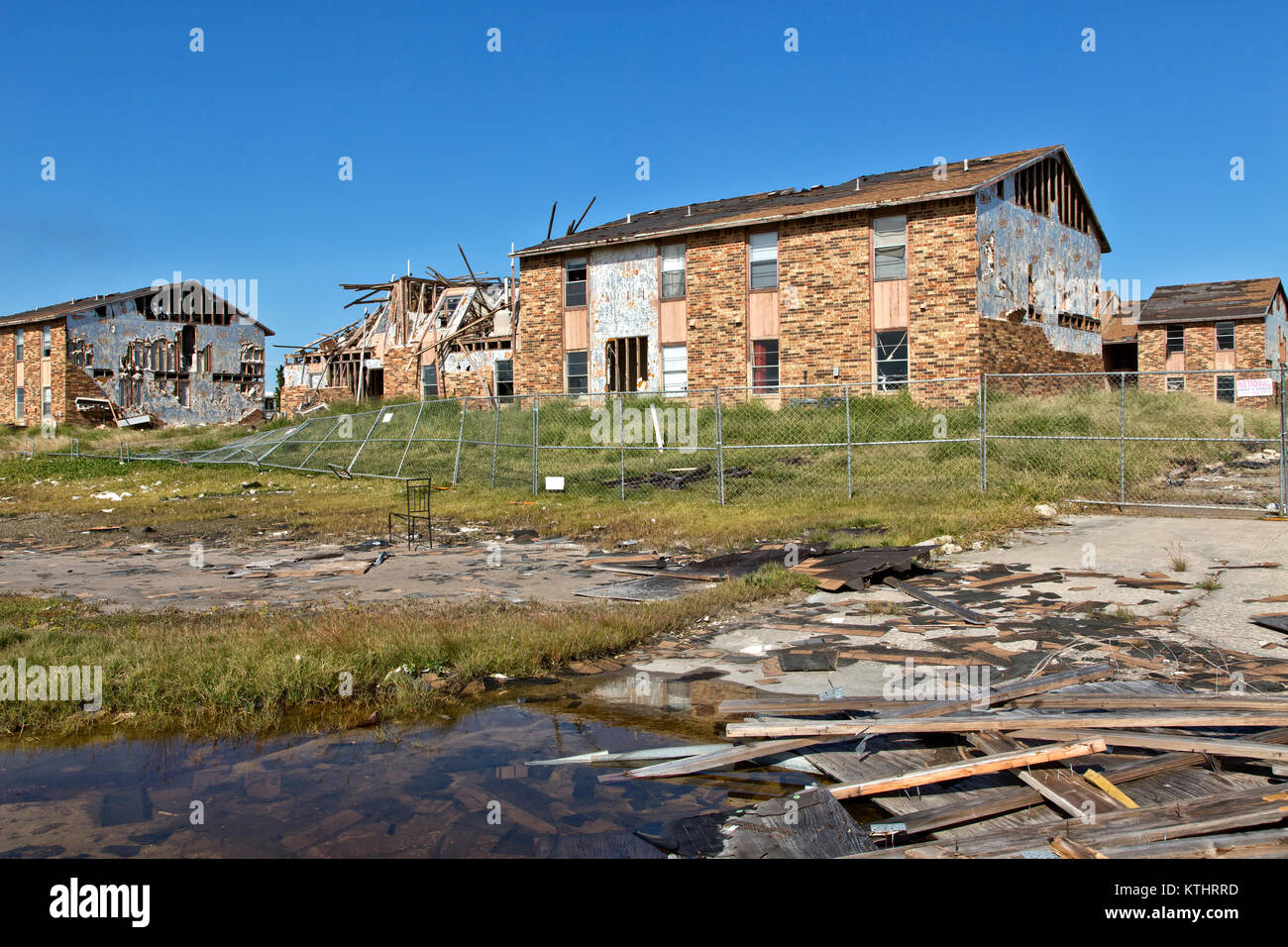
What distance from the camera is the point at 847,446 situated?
1494 centimetres

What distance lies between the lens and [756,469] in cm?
1708

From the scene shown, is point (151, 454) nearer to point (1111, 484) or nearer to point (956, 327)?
point (956, 327)

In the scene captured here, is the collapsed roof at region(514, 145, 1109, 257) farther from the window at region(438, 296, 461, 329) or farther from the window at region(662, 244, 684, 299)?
the window at region(438, 296, 461, 329)

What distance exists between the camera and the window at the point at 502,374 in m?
33.0

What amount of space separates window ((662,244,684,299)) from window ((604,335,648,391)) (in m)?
1.56

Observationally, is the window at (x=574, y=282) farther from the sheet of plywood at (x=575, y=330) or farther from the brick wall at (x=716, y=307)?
the brick wall at (x=716, y=307)

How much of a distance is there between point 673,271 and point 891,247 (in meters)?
6.34

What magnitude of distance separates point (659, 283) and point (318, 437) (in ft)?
35.6

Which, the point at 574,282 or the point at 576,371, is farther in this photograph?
the point at 576,371

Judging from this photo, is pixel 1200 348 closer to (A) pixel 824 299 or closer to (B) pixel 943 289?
(B) pixel 943 289

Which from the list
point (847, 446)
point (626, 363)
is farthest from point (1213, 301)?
point (847, 446)

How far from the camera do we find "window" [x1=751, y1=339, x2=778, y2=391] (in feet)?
81.7

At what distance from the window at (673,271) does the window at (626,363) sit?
1564 millimetres

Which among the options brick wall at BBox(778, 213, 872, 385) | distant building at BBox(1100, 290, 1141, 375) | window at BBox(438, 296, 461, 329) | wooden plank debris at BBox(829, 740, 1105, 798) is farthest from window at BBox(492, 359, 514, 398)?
wooden plank debris at BBox(829, 740, 1105, 798)
